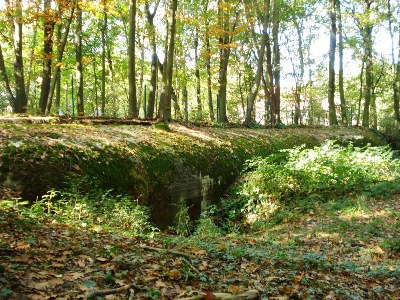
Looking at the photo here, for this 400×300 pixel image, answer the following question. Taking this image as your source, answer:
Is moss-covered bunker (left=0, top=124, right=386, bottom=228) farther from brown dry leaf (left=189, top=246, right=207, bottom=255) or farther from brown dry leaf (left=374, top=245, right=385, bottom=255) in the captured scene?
brown dry leaf (left=374, top=245, right=385, bottom=255)

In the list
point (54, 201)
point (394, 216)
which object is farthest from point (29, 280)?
point (394, 216)

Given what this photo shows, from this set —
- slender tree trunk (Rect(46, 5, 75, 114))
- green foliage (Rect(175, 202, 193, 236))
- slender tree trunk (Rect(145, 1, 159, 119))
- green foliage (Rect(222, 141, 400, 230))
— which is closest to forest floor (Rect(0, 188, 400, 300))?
green foliage (Rect(175, 202, 193, 236))

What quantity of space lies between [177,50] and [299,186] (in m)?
16.5

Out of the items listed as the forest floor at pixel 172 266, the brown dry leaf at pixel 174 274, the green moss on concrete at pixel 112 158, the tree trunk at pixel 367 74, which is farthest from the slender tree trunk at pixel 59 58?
the tree trunk at pixel 367 74

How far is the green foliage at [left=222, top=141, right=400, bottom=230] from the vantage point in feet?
27.6

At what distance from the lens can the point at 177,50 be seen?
2275cm

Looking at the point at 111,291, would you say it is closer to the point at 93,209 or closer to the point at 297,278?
the point at 297,278

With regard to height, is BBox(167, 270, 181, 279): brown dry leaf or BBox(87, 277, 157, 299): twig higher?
BBox(87, 277, 157, 299): twig

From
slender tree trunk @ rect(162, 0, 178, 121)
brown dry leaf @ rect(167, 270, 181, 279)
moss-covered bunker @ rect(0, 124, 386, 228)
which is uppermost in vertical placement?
slender tree trunk @ rect(162, 0, 178, 121)

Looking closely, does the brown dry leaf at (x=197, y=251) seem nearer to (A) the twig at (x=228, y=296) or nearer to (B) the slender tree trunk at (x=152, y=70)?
(A) the twig at (x=228, y=296)

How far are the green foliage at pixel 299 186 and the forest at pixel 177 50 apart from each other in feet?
12.8

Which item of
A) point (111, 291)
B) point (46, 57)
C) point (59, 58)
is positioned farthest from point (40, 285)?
point (46, 57)

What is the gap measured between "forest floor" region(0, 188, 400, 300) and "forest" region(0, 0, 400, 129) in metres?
6.87

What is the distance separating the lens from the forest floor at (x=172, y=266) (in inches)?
109
